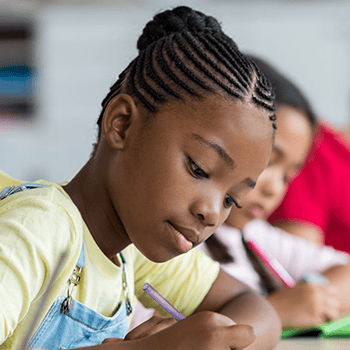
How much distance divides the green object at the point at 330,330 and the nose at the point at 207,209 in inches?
12.5

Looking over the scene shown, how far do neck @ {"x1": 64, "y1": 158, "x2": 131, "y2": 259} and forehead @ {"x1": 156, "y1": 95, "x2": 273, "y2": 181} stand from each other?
0.08 m

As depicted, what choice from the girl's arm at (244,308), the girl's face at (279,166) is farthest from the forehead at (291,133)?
the girl's arm at (244,308)

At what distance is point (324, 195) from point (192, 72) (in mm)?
869

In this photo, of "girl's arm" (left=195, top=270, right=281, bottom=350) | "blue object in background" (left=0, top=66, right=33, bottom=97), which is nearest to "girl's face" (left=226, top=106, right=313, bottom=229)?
"girl's arm" (left=195, top=270, right=281, bottom=350)

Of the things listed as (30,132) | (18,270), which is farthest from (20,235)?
(30,132)

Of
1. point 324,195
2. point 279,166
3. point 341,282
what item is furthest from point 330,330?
point 324,195

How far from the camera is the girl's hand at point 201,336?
0.33m

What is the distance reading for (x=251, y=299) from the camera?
1.73 feet

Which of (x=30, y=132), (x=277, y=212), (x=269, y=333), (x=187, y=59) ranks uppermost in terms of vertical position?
(x=187, y=59)

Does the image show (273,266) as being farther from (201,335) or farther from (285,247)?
(201,335)

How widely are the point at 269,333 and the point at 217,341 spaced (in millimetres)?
186

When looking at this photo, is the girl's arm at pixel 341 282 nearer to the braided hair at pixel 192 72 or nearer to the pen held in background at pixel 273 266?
the pen held in background at pixel 273 266

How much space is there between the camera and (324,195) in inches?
47.1

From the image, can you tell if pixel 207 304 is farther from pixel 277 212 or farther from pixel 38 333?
pixel 277 212
